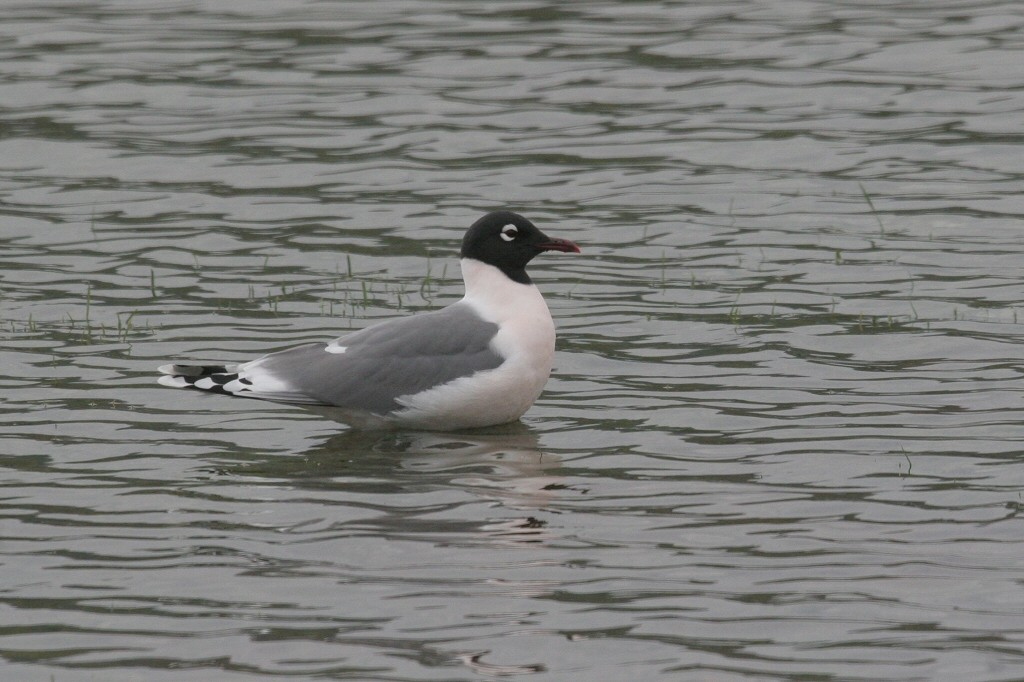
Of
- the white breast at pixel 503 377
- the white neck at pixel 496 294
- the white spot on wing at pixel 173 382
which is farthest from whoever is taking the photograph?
the white neck at pixel 496 294

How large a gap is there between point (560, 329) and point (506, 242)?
2100mm

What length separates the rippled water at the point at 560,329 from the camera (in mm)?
8086

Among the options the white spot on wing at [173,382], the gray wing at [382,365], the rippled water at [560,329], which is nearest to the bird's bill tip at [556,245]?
the gray wing at [382,365]

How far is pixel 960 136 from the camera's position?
19141 mm

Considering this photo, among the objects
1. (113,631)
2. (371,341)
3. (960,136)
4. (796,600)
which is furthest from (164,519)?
(960,136)

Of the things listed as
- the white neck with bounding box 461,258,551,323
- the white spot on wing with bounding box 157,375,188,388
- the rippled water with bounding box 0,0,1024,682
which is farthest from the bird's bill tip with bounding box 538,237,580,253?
the white spot on wing with bounding box 157,375,188,388

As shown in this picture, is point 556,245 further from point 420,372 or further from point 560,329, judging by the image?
point 560,329

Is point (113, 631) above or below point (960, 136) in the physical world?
below

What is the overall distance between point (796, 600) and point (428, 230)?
30.4 feet

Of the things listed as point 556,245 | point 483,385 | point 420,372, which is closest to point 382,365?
point 420,372

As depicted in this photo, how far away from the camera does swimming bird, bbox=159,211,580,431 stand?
11.1 m

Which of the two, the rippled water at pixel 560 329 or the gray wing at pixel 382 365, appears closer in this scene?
the rippled water at pixel 560 329

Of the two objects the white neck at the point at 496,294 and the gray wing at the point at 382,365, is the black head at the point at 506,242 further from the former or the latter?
the gray wing at the point at 382,365

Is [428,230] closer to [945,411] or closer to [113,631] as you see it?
[945,411]
